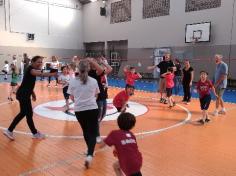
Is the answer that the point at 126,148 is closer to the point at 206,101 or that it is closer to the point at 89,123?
the point at 89,123

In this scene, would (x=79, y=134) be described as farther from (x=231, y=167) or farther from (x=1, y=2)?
(x=1, y=2)

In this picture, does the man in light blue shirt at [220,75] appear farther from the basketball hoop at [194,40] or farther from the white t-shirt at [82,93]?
the basketball hoop at [194,40]

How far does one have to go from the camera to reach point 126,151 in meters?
2.95

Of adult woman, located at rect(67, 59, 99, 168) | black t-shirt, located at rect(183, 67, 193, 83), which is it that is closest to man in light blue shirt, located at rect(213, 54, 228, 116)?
black t-shirt, located at rect(183, 67, 193, 83)

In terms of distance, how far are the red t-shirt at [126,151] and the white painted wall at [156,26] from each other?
16.8 m

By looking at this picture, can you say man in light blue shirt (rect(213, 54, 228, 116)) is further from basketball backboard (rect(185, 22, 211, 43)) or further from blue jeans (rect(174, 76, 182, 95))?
basketball backboard (rect(185, 22, 211, 43))

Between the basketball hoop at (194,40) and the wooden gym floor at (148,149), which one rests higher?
the basketball hoop at (194,40)

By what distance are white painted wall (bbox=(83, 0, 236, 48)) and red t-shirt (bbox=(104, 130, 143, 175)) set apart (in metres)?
16.8

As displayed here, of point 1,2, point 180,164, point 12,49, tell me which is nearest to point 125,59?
point 12,49

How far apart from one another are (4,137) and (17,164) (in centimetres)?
176

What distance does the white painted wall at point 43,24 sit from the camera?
23.3m

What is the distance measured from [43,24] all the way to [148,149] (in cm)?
2268

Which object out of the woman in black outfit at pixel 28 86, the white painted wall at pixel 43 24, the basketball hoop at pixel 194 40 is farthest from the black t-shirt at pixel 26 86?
the white painted wall at pixel 43 24

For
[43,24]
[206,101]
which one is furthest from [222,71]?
[43,24]
